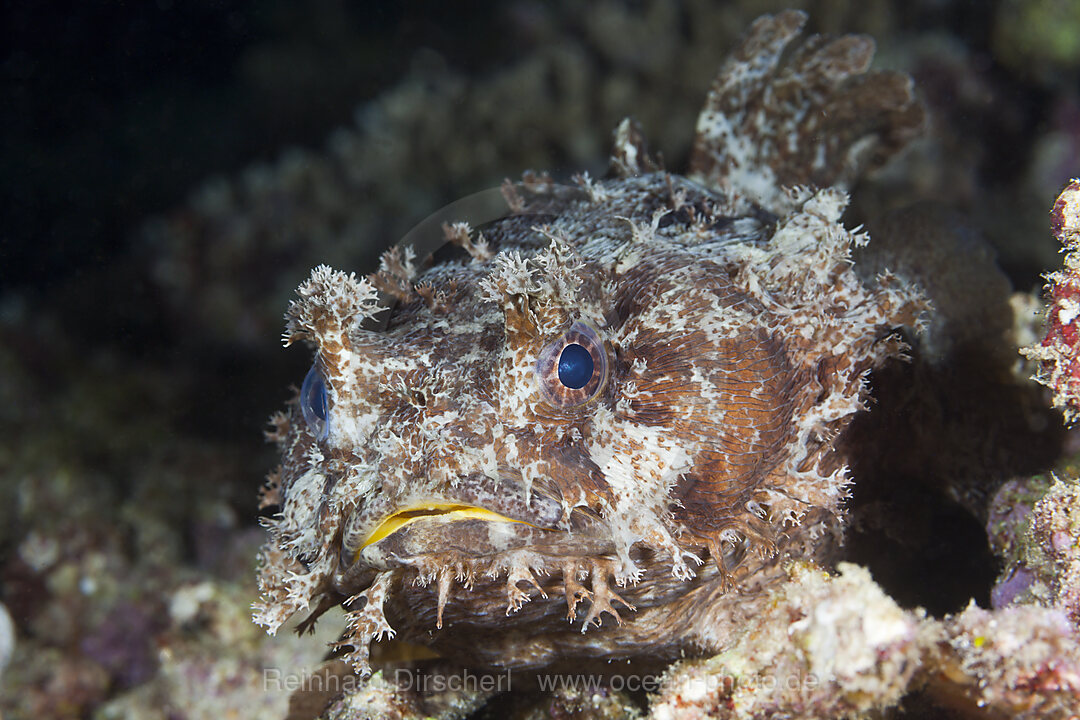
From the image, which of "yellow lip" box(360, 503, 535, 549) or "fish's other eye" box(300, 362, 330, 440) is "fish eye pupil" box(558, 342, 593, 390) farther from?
"fish's other eye" box(300, 362, 330, 440)

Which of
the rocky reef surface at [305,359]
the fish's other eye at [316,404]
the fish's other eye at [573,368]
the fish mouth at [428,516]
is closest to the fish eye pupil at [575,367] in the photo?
the fish's other eye at [573,368]

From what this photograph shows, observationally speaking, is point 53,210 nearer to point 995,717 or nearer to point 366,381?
point 366,381

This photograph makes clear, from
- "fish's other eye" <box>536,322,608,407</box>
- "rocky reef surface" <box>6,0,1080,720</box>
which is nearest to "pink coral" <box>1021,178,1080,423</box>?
"rocky reef surface" <box>6,0,1080,720</box>

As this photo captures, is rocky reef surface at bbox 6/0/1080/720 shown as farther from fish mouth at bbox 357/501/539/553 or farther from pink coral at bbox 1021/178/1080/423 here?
fish mouth at bbox 357/501/539/553

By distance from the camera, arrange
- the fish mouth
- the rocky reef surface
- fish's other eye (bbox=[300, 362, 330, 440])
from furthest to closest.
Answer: the rocky reef surface, fish's other eye (bbox=[300, 362, 330, 440]), the fish mouth

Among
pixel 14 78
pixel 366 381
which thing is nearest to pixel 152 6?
pixel 14 78

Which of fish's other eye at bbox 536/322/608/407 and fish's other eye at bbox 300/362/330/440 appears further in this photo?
fish's other eye at bbox 300/362/330/440

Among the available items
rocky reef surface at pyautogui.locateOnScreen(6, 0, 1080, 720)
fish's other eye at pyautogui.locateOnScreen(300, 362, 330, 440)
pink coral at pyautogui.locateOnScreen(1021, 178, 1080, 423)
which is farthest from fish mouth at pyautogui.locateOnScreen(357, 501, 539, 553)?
pink coral at pyautogui.locateOnScreen(1021, 178, 1080, 423)

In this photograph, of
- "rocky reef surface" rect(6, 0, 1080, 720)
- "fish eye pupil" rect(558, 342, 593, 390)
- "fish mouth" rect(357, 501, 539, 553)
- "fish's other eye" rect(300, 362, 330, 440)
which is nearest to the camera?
"fish mouth" rect(357, 501, 539, 553)

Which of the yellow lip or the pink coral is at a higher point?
the pink coral
